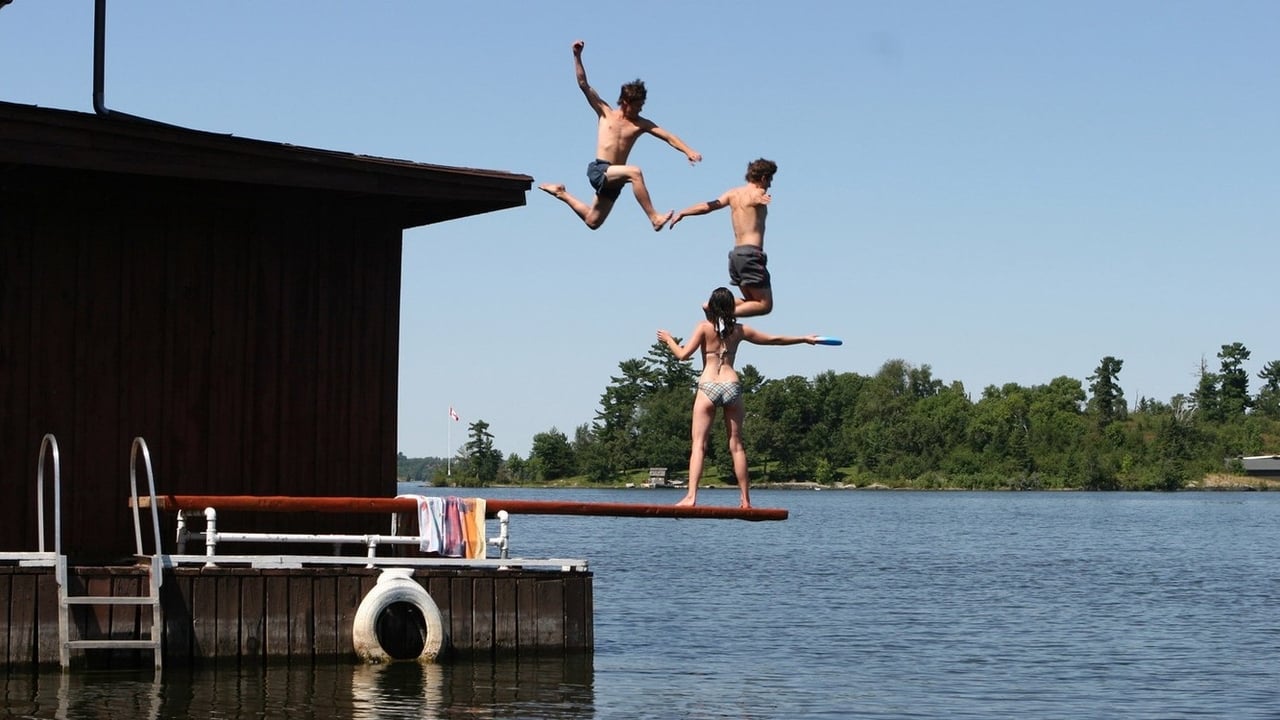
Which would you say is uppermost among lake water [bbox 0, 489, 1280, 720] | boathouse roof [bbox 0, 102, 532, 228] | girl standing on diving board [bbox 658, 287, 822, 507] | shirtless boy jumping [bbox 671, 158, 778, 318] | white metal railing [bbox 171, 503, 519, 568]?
boathouse roof [bbox 0, 102, 532, 228]

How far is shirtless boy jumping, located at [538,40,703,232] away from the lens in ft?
58.1

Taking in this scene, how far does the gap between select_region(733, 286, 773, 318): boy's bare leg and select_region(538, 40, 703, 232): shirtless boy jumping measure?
129 cm

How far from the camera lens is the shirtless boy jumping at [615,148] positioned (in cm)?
1772

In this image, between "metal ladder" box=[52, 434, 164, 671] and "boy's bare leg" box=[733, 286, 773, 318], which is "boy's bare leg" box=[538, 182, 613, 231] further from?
"metal ladder" box=[52, 434, 164, 671]

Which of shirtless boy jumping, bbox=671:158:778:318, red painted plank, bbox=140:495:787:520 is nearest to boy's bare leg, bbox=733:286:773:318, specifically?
shirtless boy jumping, bbox=671:158:778:318

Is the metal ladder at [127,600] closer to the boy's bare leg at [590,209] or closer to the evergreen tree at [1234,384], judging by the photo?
the boy's bare leg at [590,209]

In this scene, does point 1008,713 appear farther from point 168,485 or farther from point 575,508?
point 168,485

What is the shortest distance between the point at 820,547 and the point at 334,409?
54021 mm

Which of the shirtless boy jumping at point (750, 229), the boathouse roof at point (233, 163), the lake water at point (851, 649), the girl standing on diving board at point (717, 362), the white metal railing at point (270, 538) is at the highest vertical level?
the boathouse roof at point (233, 163)

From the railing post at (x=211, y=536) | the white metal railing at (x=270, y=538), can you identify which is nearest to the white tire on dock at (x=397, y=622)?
the white metal railing at (x=270, y=538)

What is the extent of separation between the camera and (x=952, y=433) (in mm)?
180625

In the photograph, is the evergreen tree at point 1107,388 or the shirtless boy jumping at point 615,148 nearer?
the shirtless boy jumping at point 615,148

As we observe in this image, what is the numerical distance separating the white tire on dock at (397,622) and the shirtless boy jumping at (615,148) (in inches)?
189

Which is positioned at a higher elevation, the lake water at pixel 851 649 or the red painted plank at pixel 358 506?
the red painted plank at pixel 358 506
